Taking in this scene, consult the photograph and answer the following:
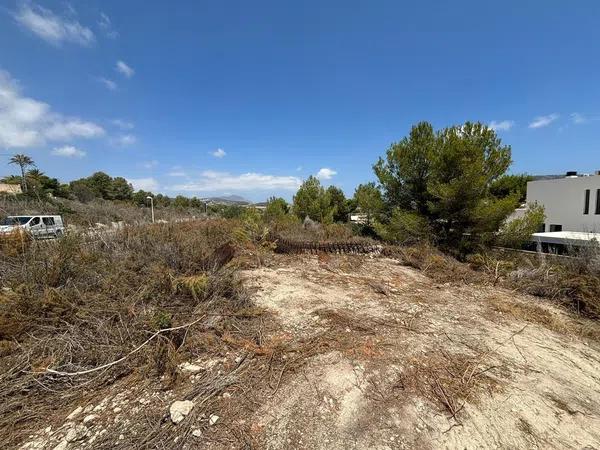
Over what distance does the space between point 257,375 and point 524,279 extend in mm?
4879

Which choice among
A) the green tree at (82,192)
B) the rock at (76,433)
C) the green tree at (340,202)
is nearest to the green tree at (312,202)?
the green tree at (340,202)

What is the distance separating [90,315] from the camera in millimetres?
2738

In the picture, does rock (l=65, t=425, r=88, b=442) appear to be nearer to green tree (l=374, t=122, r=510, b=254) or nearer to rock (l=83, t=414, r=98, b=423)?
rock (l=83, t=414, r=98, b=423)

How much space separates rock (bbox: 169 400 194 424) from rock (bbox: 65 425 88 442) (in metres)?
0.51

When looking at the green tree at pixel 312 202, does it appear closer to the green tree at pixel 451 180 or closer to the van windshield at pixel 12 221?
the green tree at pixel 451 180

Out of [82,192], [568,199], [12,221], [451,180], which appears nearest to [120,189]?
[82,192]

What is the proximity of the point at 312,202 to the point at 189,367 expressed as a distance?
12947 millimetres

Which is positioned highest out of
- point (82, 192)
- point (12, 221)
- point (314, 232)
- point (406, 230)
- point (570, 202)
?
point (82, 192)

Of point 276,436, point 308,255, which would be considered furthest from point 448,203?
point 276,436

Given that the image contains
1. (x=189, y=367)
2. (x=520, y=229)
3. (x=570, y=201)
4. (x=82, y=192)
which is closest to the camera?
(x=189, y=367)

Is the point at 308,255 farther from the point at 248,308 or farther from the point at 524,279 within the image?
the point at 524,279

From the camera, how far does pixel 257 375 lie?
7.45 ft

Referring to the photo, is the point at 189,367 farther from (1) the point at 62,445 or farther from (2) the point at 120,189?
(2) the point at 120,189

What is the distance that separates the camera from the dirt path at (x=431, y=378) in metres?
1.79
